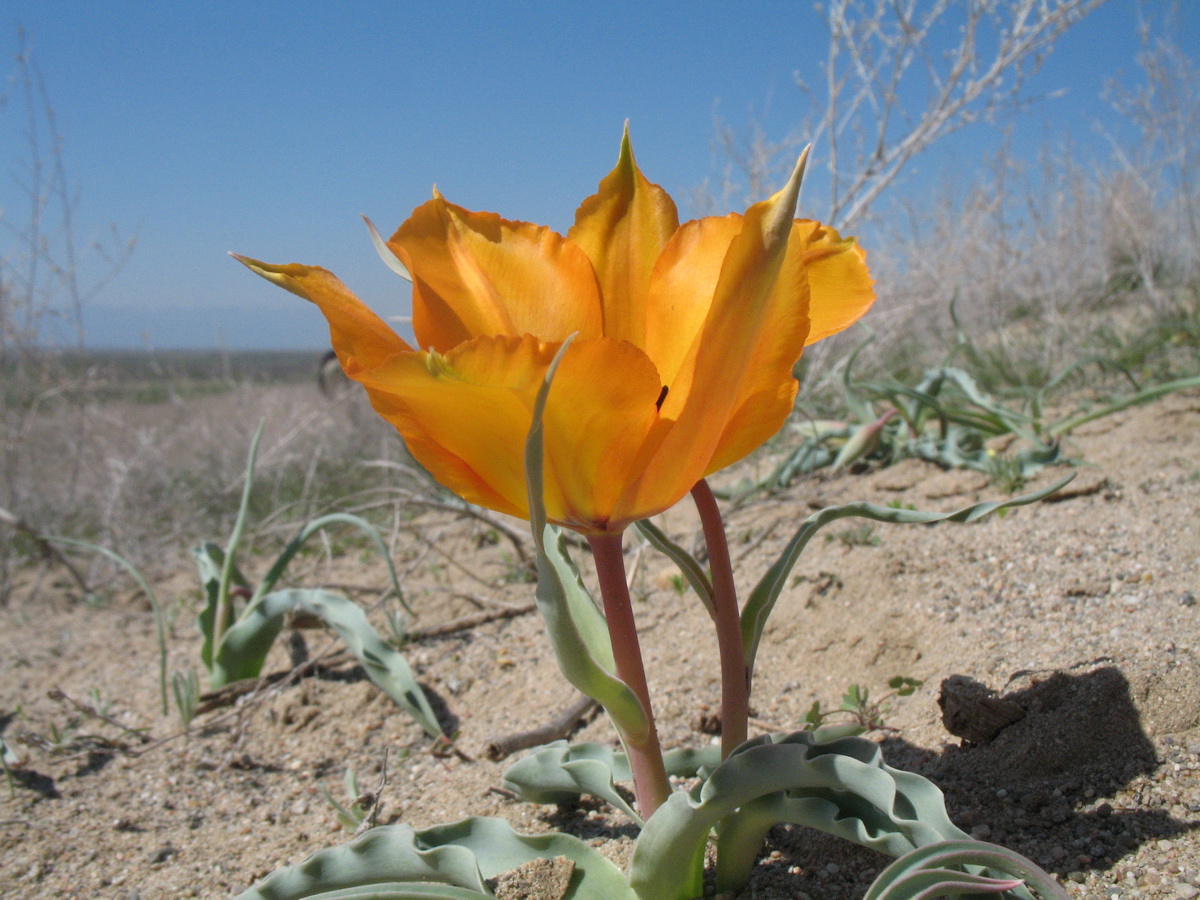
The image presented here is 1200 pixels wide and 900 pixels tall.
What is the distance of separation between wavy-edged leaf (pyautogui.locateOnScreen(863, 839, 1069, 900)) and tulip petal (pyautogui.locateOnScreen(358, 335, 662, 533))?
0.40 m

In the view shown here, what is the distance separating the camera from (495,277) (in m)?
0.92

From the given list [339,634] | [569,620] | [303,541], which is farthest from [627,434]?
[303,541]

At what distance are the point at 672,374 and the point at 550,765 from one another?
1.96 feet

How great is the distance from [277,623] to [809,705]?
1.21 meters

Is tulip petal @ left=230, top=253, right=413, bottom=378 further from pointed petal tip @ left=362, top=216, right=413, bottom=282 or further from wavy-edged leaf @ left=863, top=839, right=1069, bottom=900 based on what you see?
wavy-edged leaf @ left=863, top=839, right=1069, bottom=900

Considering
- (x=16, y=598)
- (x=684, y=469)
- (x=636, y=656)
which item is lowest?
(x=16, y=598)

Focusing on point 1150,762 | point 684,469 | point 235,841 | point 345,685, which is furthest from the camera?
point 345,685

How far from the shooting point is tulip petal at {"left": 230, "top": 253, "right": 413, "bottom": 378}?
2.78 ft

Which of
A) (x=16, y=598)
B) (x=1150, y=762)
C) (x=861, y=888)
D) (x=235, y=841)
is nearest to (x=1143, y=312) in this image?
(x=1150, y=762)

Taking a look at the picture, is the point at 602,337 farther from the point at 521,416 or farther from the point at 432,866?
the point at 432,866

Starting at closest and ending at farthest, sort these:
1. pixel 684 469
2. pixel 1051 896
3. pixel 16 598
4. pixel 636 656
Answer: pixel 1051 896
pixel 684 469
pixel 636 656
pixel 16 598

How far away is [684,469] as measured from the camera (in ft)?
2.78

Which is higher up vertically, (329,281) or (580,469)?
(329,281)

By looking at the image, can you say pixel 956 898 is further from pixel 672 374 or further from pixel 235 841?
pixel 235 841
